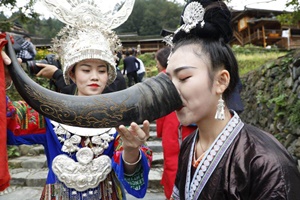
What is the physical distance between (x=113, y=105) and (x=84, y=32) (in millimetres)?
1186

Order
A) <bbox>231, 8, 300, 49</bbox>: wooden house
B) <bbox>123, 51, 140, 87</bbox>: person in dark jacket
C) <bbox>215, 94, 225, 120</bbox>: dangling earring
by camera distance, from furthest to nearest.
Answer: <bbox>231, 8, 300, 49</bbox>: wooden house, <bbox>123, 51, 140, 87</bbox>: person in dark jacket, <bbox>215, 94, 225, 120</bbox>: dangling earring

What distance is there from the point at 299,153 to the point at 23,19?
6.76 meters

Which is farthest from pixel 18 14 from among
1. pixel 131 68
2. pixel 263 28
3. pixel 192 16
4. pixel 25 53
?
pixel 263 28

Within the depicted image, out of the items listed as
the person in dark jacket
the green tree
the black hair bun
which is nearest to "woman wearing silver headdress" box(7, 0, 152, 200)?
the black hair bun

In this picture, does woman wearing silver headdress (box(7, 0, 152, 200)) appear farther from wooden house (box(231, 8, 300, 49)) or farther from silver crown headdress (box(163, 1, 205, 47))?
wooden house (box(231, 8, 300, 49))

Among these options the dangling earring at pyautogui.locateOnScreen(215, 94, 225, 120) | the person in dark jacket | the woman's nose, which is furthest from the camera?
the person in dark jacket

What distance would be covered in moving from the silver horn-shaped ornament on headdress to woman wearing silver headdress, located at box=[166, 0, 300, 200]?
0.10 metres

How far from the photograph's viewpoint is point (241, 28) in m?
26.1

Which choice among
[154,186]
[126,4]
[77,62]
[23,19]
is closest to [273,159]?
[77,62]

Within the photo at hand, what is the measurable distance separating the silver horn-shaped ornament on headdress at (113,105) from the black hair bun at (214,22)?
1.14 feet

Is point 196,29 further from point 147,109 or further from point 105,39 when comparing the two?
point 105,39

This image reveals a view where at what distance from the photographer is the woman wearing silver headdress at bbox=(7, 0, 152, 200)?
196 centimetres

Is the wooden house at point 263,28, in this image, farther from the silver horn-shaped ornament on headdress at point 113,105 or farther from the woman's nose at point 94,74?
the silver horn-shaped ornament on headdress at point 113,105

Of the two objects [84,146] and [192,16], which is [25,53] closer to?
[84,146]
